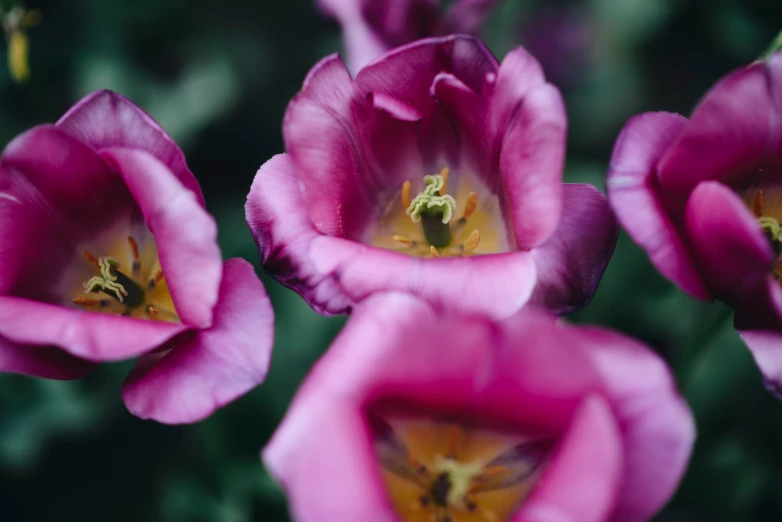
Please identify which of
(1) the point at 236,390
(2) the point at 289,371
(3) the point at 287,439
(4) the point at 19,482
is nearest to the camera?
(3) the point at 287,439

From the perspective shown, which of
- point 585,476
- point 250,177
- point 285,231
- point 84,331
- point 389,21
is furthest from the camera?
point 250,177

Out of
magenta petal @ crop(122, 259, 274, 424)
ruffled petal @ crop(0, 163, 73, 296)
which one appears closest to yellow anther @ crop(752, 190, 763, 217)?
magenta petal @ crop(122, 259, 274, 424)

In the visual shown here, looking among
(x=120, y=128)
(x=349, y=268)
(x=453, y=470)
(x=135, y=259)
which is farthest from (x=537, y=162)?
(x=135, y=259)

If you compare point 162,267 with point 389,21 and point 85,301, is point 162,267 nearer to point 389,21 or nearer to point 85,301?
point 85,301

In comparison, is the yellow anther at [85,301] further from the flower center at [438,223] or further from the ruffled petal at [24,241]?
the flower center at [438,223]

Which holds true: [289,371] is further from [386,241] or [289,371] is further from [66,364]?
[66,364]

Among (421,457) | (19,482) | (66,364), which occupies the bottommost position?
(19,482)

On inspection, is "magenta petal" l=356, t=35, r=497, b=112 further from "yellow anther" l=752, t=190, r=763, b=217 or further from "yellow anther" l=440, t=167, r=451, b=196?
"yellow anther" l=752, t=190, r=763, b=217

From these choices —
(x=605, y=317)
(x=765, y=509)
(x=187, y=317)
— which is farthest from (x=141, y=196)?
(x=765, y=509)
